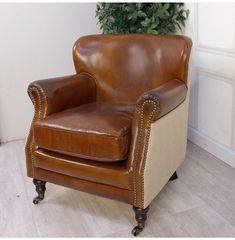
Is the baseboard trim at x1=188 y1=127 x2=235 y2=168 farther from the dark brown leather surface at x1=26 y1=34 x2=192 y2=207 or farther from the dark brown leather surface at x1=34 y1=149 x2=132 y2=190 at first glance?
the dark brown leather surface at x1=34 y1=149 x2=132 y2=190

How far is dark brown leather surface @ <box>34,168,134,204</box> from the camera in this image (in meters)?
1.42

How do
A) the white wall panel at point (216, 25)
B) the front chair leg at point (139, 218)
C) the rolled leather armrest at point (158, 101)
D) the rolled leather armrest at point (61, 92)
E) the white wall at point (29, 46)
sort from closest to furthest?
the rolled leather armrest at point (158, 101) < the front chair leg at point (139, 218) < the rolled leather armrest at point (61, 92) < the white wall panel at point (216, 25) < the white wall at point (29, 46)

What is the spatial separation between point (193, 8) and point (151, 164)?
1291mm

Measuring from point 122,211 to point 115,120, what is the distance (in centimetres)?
49

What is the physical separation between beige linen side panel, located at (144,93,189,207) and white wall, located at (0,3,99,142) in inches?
52.1

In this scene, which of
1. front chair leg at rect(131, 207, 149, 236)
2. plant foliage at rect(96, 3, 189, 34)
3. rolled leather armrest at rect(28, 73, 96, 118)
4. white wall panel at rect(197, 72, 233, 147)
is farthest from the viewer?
plant foliage at rect(96, 3, 189, 34)

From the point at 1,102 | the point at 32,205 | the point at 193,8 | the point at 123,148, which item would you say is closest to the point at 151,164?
the point at 123,148

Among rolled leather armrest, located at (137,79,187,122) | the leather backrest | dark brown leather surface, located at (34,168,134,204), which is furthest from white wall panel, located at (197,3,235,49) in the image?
dark brown leather surface, located at (34,168,134,204)

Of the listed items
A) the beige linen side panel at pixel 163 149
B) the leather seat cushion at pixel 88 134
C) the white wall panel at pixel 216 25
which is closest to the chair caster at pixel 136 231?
the beige linen side panel at pixel 163 149

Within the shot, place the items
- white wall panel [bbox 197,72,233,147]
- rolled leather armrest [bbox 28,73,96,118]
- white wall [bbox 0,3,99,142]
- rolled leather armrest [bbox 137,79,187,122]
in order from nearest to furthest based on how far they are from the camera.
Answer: rolled leather armrest [bbox 137,79,187,122] < rolled leather armrest [bbox 28,73,96,118] < white wall panel [bbox 197,72,233,147] < white wall [bbox 0,3,99,142]

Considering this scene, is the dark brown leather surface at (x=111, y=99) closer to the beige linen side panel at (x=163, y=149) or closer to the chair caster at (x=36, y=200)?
the beige linen side panel at (x=163, y=149)

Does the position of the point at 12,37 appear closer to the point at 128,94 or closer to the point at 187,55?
the point at 128,94

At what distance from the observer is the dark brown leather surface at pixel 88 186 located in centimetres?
142

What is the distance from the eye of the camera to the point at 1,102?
2570 millimetres
